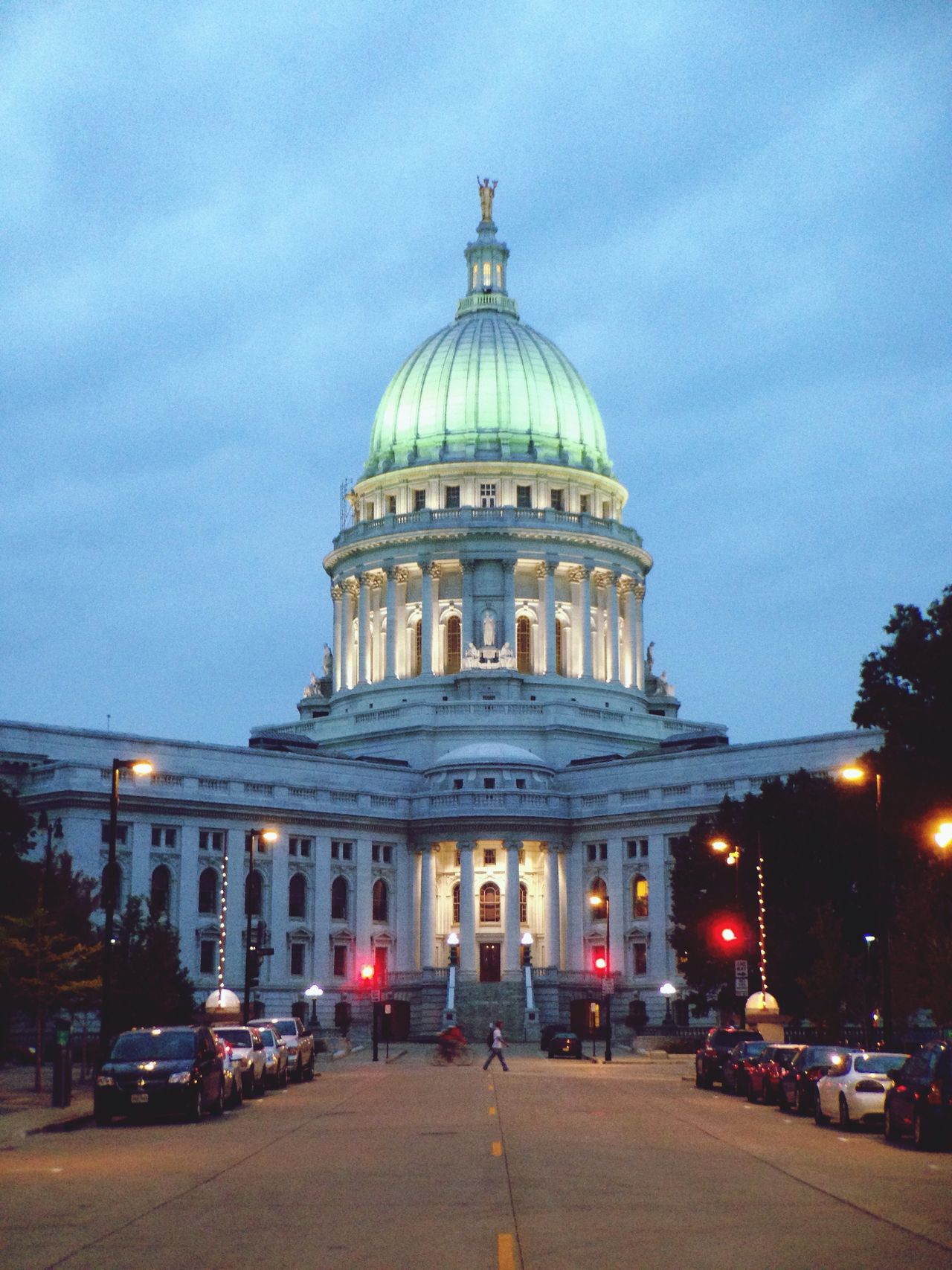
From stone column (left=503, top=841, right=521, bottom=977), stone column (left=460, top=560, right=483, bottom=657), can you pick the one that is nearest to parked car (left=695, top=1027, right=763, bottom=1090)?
stone column (left=503, top=841, right=521, bottom=977)

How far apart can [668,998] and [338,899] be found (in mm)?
22267

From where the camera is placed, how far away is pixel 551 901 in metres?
125

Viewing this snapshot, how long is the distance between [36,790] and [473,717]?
36095 millimetres

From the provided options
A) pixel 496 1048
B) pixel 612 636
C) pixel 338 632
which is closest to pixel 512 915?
pixel 612 636

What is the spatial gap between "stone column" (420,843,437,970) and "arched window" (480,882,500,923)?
2884 mm

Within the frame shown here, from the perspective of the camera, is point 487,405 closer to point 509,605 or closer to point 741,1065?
point 509,605

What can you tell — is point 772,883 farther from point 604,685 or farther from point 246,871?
point 604,685

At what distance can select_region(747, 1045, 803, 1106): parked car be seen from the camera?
4497 cm

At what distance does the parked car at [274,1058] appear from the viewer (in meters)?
52.6

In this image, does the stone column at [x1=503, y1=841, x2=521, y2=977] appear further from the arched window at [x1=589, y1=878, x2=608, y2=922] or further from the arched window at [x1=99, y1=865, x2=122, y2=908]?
the arched window at [x1=99, y1=865, x2=122, y2=908]

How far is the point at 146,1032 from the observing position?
39.8 metres

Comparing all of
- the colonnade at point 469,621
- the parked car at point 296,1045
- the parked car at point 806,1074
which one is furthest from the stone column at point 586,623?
the parked car at point 806,1074

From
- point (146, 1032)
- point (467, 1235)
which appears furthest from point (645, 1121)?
point (467, 1235)

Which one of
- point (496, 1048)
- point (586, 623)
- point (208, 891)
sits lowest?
point (496, 1048)
